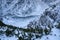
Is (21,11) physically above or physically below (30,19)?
above

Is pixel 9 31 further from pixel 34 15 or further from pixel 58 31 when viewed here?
pixel 58 31

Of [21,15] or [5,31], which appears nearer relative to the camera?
[5,31]

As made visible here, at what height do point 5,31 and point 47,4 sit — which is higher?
point 47,4

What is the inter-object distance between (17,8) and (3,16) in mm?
410

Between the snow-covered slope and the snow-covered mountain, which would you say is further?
the snow-covered slope

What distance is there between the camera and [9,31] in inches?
187

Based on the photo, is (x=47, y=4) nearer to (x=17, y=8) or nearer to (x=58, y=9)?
(x=58, y=9)

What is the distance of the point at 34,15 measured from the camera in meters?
5.01

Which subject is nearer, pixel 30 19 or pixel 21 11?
pixel 30 19

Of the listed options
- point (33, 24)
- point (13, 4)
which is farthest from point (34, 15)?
point (13, 4)

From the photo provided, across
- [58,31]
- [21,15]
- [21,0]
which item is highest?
[21,0]

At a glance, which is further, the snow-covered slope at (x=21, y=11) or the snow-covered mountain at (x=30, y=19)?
the snow-covered slope at (x=21, y=11)

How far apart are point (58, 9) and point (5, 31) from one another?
1.51 metres

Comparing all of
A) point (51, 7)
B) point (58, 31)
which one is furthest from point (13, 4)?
point (58, 31)
